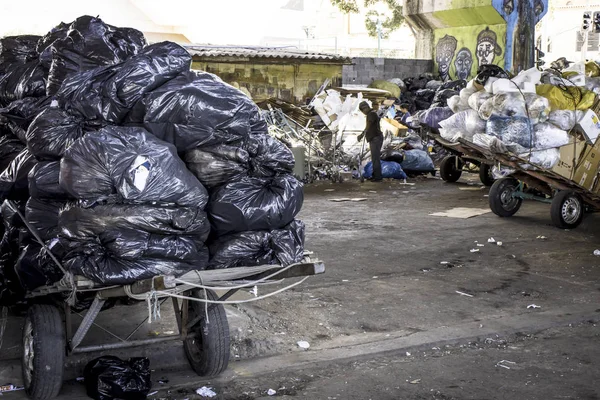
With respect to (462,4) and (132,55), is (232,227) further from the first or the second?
(462,4)

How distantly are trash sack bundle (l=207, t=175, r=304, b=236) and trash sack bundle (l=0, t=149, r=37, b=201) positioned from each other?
56.7 inches

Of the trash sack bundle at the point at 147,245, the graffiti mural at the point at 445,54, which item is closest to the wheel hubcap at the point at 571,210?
the trash sack bundle at the point at 147,245

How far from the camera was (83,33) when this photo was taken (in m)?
5.30

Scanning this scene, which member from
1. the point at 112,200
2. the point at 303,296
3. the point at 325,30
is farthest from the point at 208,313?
the point at 325,30

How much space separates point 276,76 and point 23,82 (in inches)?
597

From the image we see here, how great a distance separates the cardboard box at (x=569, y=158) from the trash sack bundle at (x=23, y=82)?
7035 millimetres

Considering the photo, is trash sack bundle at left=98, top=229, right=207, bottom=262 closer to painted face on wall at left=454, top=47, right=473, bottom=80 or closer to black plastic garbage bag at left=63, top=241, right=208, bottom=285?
black plastic garbage bag at left=63, top=241, right=208, bottom=285

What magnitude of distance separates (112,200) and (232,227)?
2.41ft

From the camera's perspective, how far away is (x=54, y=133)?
4.69m

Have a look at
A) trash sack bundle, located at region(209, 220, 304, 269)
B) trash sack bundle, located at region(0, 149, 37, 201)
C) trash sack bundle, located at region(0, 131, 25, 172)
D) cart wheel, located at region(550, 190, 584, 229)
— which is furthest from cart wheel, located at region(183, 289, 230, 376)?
cart wheel, located at region(550, 190, 584, 229)

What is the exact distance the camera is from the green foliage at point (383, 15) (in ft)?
113

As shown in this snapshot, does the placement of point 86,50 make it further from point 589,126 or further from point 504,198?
point 504,198

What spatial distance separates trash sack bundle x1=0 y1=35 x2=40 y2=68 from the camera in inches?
261

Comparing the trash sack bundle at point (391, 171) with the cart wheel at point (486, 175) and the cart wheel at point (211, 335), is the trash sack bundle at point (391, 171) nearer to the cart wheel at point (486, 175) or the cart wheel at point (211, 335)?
the cart wheel at point (486, 175)
